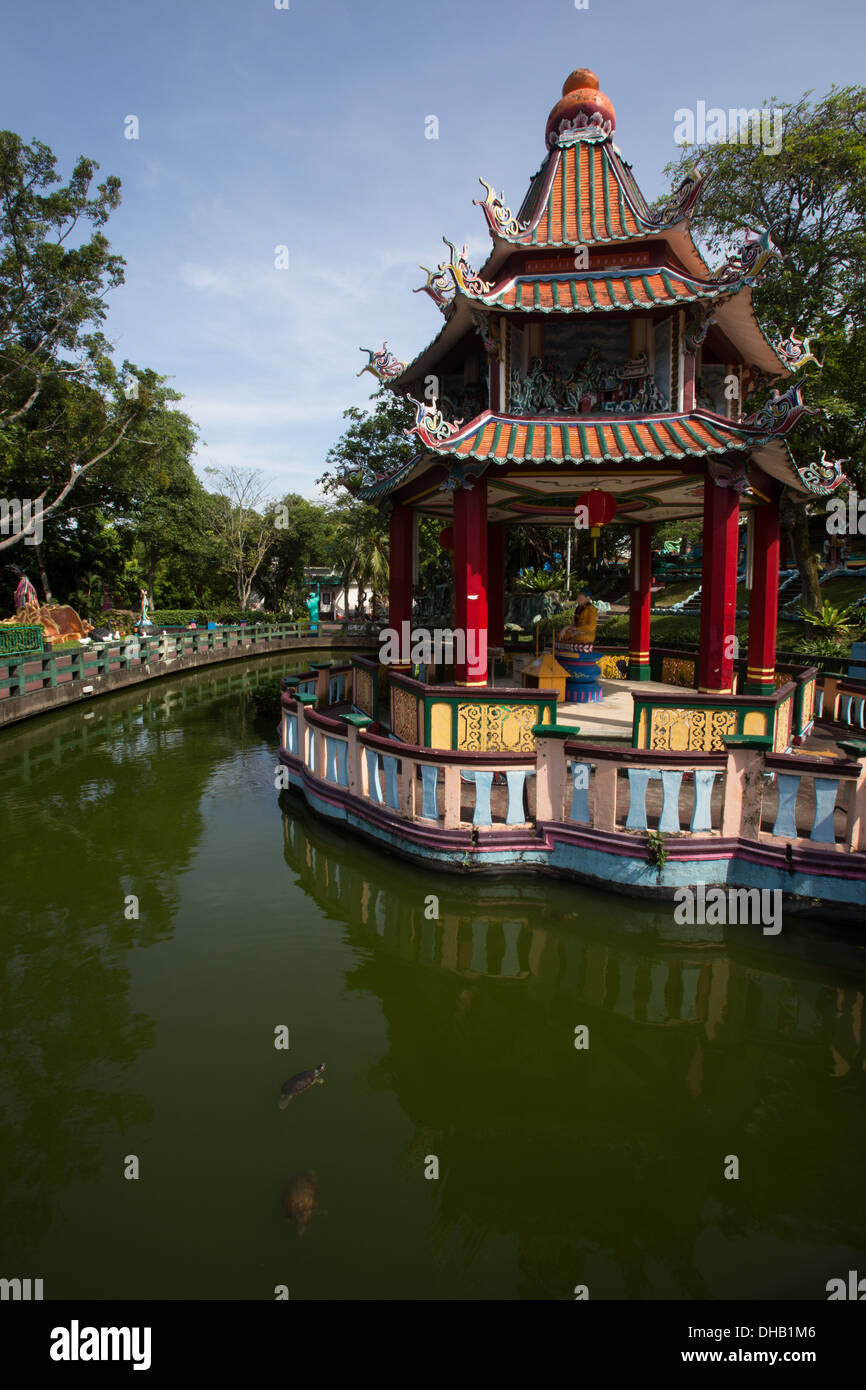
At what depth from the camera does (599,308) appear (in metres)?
9.17

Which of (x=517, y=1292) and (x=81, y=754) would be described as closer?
(x=517, y=1292)

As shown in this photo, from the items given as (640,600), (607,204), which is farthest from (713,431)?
(640,600)

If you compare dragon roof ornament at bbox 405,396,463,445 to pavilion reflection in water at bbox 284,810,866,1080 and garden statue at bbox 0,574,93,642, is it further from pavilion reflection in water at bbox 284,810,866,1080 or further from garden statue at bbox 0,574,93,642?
garden statue at bbox 0,574,93,642

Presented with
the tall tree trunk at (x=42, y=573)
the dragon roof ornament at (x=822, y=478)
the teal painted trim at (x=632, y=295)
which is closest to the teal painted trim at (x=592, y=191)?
the teal painted trim at (x=632, y=295)

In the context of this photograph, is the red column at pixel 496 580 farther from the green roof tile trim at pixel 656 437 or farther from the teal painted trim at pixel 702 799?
the teal painted trim at pixel 702 799

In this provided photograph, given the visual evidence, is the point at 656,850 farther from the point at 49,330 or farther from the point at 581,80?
the point at 49,330

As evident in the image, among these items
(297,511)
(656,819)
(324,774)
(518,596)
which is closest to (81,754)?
(324,774)

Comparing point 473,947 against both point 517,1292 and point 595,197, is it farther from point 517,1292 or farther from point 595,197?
point 595,197

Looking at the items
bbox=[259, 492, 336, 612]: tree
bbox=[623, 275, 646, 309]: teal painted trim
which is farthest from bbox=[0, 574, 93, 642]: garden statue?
bbox=[623, 275, 646, 309]: teal painted trim

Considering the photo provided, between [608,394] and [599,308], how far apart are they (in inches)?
48.4

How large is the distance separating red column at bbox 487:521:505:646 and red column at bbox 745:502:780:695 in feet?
16.8
